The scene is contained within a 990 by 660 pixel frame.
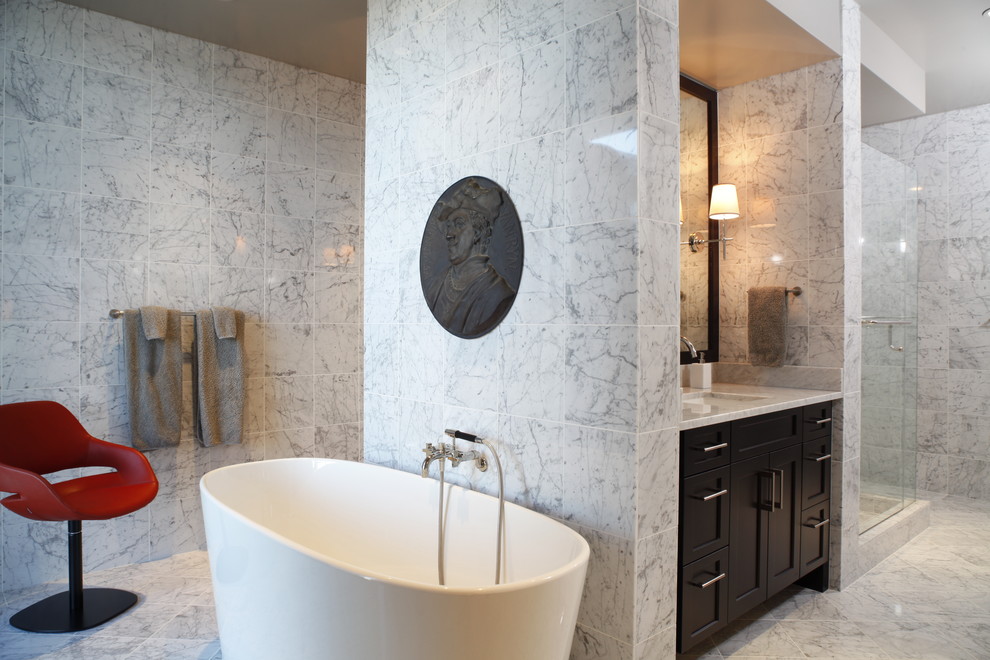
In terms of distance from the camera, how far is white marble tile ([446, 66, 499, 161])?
7.41ft

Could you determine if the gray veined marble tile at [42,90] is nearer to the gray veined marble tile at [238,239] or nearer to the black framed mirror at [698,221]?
the gray veined marble tile at [238,239]

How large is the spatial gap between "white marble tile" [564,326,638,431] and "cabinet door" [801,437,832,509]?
1.32 metres

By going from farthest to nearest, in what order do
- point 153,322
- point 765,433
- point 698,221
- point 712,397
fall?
point 698,221, point 153,322, point 712,397, point 765,433

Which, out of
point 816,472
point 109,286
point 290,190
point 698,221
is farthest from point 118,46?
point 816,472

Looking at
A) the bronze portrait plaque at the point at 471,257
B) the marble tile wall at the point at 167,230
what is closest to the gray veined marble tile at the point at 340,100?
the marble tile wall at the point at 167,230

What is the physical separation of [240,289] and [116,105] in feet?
3.60

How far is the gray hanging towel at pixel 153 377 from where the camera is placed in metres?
3.07

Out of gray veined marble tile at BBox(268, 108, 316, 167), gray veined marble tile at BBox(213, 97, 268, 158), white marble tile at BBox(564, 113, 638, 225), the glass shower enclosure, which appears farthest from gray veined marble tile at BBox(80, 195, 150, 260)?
the glass shower enclosure

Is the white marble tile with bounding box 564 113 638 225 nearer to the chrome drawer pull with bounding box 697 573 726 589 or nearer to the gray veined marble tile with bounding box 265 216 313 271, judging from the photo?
the chrome drawer pull with bounding box 697 573 726 589

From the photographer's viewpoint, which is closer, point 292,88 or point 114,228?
point 114,228

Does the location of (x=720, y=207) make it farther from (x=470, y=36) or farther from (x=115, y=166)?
(x=115, y=166)

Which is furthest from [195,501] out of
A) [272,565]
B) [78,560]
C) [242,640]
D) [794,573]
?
[794,573]

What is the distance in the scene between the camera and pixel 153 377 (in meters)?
3.14

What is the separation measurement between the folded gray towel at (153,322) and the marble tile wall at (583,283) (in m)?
1.53
